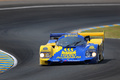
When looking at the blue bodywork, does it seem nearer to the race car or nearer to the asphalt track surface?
the race car

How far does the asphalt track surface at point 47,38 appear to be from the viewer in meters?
12.5

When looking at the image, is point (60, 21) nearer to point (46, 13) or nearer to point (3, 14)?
point (46, 13)

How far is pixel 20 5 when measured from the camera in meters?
37.3

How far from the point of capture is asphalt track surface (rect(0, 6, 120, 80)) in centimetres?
1246

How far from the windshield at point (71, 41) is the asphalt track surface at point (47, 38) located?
3.66ft

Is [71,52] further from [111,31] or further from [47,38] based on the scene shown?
[111,31]

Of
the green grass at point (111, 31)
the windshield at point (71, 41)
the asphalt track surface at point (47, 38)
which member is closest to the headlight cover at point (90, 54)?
the asphalt track surface at point (47, 38)

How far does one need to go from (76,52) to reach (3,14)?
1876 centimetres

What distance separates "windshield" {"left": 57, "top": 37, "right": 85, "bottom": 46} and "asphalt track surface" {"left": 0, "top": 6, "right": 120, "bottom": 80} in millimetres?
1116

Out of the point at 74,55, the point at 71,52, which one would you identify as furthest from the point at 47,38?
the point at 74,55

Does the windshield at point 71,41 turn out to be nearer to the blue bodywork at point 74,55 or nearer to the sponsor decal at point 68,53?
the blue bodywork at point 74,55

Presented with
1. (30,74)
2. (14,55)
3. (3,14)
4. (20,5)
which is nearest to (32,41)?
(14,55)

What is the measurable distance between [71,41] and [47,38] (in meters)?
7.71

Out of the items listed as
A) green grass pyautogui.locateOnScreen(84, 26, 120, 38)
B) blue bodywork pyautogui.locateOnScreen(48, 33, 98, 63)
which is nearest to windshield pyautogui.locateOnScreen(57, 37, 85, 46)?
blue bodywork pyautogui.locateOnScreen(48, 33, 98, 63)
